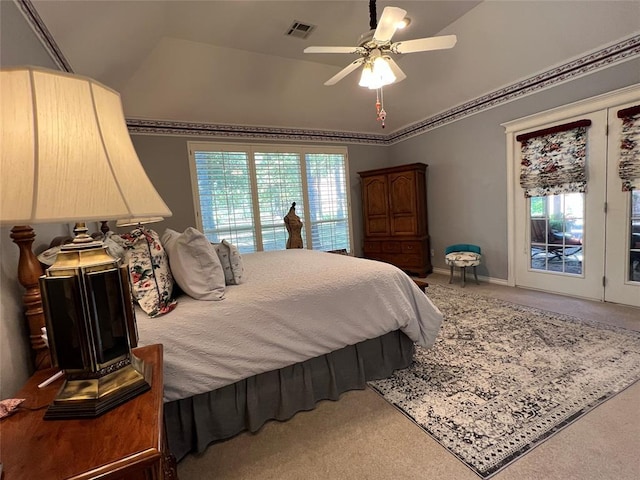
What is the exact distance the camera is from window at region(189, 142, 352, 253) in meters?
4.47

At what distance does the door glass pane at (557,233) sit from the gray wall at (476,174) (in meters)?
0.36

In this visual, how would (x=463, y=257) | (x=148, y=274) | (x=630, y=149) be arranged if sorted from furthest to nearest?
(x=463, y=257)
(x=630, y=149)
(x=148, y=274)

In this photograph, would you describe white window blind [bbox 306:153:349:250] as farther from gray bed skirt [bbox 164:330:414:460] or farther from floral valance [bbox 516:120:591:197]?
gray bed skirt [bbox 164:330:414:460]

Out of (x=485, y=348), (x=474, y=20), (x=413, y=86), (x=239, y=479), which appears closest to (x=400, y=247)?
(x=413, y=86)

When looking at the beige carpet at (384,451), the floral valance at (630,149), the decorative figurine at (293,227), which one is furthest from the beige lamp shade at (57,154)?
the floral valance at (630,149)

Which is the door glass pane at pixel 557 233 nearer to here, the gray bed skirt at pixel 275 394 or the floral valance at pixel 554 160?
the floral valance at pixel 554 160

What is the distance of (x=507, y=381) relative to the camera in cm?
195

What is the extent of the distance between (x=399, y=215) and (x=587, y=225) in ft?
7.82

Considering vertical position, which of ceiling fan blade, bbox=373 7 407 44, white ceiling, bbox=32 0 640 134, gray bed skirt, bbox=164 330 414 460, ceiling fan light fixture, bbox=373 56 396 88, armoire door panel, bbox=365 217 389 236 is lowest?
→ gray bed skirt, bbox=164 330 414 460

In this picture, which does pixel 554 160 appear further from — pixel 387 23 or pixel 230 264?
pixel 230 264

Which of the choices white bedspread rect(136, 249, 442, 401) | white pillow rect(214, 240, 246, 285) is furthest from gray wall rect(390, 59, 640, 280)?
white pillow rect(214, 240, 246, 285)

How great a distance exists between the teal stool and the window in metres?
1.84

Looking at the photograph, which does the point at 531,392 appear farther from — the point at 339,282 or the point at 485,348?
the point at 339,282

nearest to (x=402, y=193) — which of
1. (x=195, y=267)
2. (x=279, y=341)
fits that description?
(x=279, y=341)
